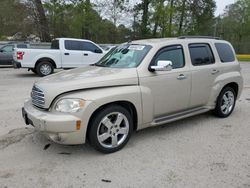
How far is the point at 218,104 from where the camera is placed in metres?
5.45

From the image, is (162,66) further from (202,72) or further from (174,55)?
(202,72)

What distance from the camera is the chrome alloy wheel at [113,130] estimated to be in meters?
3.79

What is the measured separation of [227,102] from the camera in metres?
5.65

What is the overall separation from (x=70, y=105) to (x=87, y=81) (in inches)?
16.9

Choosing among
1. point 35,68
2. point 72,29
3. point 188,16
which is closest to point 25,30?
point 72,29

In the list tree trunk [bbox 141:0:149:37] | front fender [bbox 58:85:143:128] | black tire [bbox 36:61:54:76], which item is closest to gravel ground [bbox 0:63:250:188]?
front fender [bbox 58:85:143:128]

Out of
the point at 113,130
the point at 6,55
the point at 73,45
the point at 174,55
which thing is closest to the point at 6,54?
the point at 6,55

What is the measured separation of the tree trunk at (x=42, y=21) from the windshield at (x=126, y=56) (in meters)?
19.9

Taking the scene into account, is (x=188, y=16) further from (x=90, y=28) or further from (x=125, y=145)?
(x=125, y=145)

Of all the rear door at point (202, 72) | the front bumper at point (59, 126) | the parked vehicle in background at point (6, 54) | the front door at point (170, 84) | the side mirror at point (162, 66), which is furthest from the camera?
the parked vehicle in background at point (6, 54)

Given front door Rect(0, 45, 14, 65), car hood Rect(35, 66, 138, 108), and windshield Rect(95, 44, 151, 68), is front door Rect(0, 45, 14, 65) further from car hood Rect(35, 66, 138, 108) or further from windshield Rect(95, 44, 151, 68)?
car hood Rect(35, 66, 138, 108)

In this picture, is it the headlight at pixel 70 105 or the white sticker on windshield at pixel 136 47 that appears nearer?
the headlight at pixel 70 105

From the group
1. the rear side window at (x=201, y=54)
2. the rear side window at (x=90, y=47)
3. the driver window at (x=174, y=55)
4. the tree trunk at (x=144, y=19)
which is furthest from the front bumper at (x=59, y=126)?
the tree trunk at (x=144, y=19)

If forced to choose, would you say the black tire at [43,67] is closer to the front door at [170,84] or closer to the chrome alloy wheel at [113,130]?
the front door at [170,84]
